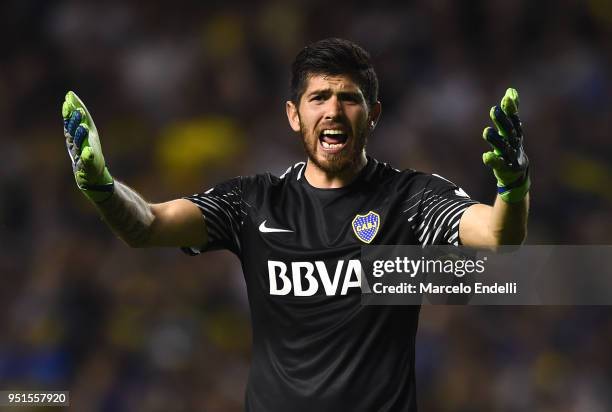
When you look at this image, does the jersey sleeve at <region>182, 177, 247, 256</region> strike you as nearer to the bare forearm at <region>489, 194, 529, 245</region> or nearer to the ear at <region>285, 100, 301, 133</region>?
the ear at <region>285, 100, 301, 133</region>

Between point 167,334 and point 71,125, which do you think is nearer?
point 71,125

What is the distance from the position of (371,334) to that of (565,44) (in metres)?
4.60

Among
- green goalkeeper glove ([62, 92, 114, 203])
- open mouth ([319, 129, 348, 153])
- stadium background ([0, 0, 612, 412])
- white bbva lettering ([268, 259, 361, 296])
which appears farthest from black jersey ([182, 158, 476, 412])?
stadium background ([0, 0, 612, 412])

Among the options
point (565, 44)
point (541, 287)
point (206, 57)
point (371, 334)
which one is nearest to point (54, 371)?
point (206, 57)

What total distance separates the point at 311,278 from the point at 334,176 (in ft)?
1.37

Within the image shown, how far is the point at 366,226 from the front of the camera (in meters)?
3.15

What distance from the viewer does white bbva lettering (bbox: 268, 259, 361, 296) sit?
10.1ft

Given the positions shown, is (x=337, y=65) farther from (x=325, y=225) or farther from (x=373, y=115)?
(x=325, y=225)

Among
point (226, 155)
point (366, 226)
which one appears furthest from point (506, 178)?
point (226, 155)

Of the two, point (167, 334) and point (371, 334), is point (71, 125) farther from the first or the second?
point (167, 334)

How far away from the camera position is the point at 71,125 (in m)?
2.87

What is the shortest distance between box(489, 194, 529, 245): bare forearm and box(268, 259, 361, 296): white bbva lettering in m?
0.52

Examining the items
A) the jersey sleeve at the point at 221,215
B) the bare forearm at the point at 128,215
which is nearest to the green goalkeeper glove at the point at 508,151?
the jersey sleeve at the point at 221,215

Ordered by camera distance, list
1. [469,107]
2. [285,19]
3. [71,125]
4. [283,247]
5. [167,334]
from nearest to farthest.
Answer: [71,125] < [283,247] < [167,334] < [469,107] < [285,19]
